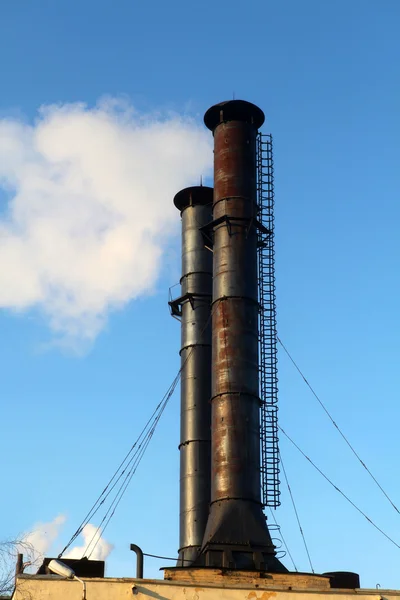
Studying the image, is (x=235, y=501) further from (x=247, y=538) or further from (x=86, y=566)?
(x=86, y=566)

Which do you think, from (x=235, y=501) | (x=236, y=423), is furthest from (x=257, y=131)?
(x=235, y=501)

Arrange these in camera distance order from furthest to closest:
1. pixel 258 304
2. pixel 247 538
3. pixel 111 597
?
→ 1. pixel 258 304
2. pixel 247 538
3. pixel 111 597

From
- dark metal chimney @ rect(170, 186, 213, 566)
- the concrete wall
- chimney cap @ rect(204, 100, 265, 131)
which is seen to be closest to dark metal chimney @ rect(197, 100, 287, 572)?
chimney cap @ rect(204, 100, 265, 131)

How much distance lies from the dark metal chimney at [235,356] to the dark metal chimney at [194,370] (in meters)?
4.76

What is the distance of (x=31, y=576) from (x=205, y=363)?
14923 mm

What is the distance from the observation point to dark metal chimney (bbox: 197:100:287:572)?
3028 centimetres

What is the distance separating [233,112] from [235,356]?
33.1 ft

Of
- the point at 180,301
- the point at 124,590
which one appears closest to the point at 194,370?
the point at 180,301

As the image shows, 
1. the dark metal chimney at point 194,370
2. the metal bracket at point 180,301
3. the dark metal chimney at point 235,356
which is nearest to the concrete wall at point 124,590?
the dark metal chimney at point 235,356

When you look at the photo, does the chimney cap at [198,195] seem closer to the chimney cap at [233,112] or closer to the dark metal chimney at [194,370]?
the dark metal chimney at [194,370]

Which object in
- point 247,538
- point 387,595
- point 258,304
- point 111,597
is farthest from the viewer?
point 258,304

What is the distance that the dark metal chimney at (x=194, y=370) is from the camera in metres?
36.9

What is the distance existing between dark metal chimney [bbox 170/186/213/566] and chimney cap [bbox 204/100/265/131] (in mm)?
6201

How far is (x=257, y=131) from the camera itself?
122ft
